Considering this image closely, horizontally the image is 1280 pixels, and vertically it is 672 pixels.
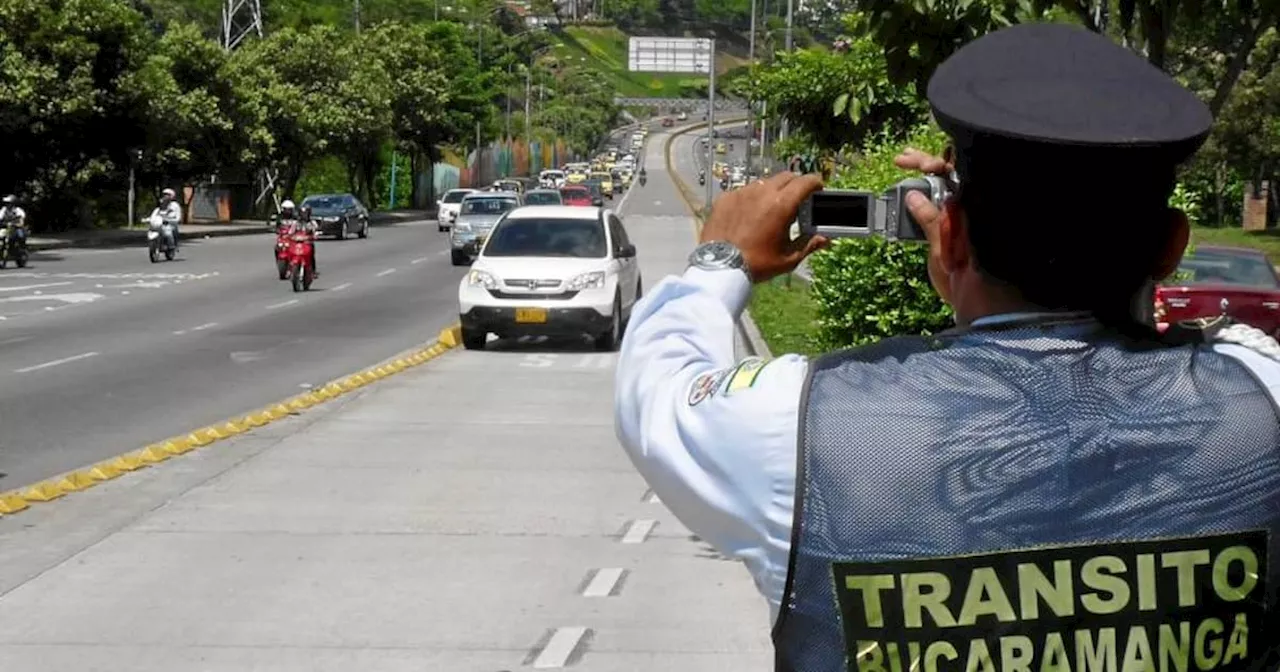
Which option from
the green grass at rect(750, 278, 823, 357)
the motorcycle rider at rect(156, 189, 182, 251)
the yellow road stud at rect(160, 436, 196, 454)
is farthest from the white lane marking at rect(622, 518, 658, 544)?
the motorcycle rider at rect(156, 189, 182, 251)

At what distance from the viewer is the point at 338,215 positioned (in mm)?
52875

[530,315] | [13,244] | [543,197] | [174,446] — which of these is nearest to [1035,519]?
[174,446]

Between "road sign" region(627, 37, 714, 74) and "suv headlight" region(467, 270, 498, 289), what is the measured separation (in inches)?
2985

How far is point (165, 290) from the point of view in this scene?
102 ft

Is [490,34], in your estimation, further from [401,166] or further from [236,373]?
[236,373]

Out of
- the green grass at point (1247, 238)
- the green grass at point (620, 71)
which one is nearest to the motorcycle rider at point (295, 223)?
the green grass at point (1247, 238)

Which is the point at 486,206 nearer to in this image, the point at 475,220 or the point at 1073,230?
the point at 475,220

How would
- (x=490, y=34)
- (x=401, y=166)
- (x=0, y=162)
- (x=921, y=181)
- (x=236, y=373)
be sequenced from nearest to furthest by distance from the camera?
(x=921, y=181) < (x=236, y=373) < (x=0, y=162) < (x=401, y=166) < (x=490, y=34)

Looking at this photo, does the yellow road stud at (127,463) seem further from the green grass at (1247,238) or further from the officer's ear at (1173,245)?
the green grass at (1247,238)

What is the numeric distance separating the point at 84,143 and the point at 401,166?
4077 centimetres

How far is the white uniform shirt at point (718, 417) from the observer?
213cm

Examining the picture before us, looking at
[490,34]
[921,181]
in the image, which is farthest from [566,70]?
[921,181]

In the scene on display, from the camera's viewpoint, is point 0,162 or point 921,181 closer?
point 921,181

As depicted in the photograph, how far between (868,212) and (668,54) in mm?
98204
